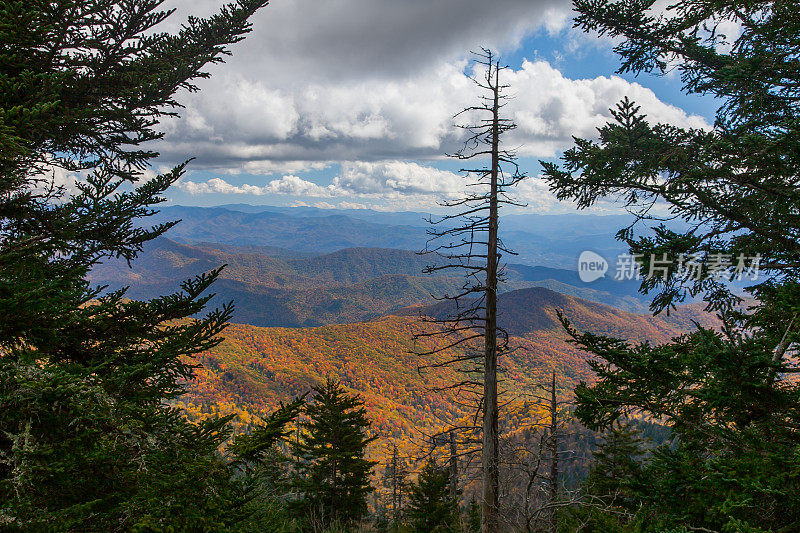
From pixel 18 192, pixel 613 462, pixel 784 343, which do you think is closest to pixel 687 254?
pixel 784 343

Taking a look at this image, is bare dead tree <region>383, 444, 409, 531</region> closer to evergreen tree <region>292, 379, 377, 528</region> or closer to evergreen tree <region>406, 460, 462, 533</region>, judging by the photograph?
evergreen tree <region>406, 460, 462, 533</region>

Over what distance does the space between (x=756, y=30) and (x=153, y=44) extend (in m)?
10.4

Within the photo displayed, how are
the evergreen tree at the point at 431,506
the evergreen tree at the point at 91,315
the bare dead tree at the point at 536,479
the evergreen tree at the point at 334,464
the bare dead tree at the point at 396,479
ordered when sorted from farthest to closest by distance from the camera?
the bare dead tree at the point at 396,479
the evergreen tree at the point at 334,464
the evergreen tree at the point at 431,506
the bare dead tree at the point at 536,479
the evergreen tree at the point at 91,315

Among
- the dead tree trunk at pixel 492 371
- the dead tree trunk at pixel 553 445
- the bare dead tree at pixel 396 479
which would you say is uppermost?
the dead tree trunk at pixel 492 371

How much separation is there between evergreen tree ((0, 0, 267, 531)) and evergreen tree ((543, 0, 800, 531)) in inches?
151

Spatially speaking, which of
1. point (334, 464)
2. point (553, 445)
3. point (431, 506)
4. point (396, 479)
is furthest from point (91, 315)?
point (396, 479)

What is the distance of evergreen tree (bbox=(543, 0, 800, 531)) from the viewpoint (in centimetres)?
284

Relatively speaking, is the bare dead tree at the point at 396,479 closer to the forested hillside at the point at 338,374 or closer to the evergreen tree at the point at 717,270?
the evergreen tree at the point at 717,270

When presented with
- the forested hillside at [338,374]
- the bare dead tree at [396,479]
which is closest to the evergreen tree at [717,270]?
the bare dead tree at [396,479]

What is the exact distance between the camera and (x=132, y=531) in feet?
7.22

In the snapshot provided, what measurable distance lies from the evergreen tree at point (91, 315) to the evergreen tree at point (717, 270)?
3.84m

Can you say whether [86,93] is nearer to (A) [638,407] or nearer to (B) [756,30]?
(A) [638,407]

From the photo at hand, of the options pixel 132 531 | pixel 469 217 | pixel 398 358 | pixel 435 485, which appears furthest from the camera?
pixel 398 358

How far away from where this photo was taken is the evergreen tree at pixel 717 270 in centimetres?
284
